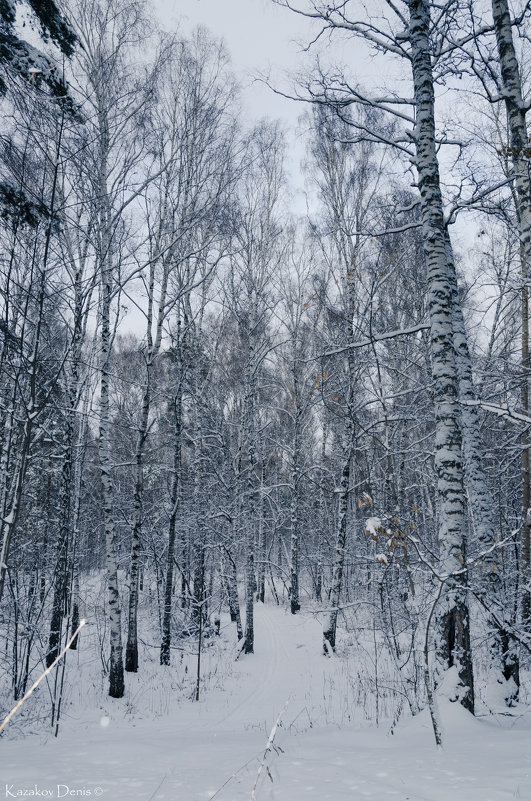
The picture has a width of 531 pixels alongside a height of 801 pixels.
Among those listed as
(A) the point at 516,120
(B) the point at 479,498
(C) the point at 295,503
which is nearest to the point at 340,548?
(B) the point at 479,498

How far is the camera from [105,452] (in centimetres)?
816

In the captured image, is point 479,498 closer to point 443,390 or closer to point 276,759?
point 443,390

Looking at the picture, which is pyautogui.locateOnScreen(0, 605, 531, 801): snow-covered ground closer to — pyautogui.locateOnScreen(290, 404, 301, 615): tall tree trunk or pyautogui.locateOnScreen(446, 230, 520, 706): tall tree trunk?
pyautogui.locateOnScreen(446, 230, 520, 706): tall tree trunk

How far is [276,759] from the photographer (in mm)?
3725

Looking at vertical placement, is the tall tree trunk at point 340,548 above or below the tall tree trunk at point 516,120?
below

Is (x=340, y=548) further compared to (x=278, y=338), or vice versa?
(x=278, y=338)

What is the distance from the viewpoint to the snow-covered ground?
2791 millimetres

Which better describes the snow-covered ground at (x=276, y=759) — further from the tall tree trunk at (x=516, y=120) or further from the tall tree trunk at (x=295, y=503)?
the tall tree trunk at (x=295, y=503)

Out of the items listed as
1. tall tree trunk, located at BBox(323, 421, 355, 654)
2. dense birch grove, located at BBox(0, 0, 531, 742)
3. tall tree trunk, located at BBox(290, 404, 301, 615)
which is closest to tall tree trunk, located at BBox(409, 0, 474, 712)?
dense birch grove, located at BBox(0, 0, 531, 742)

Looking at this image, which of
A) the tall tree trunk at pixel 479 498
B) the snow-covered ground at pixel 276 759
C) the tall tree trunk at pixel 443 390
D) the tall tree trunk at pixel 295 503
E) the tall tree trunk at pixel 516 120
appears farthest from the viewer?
the tall tree trunk at pixel 295 503

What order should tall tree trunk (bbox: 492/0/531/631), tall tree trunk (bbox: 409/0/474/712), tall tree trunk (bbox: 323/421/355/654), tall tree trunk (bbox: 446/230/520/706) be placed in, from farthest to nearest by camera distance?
1. tall tree trunk (bbox: 323/421/355/654)
2. tall tree trunk (bbox: 446/230/520/706)
3. tall tree trunk (bbox: 492/0/531/631)
4. tall tree trunk (bbox: 409/0/474/712)

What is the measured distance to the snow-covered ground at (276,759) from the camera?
9.16 ft

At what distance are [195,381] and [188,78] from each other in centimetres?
763

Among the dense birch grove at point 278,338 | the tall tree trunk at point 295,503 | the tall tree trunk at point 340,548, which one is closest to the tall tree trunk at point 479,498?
the dense birch grove at point 278,338
